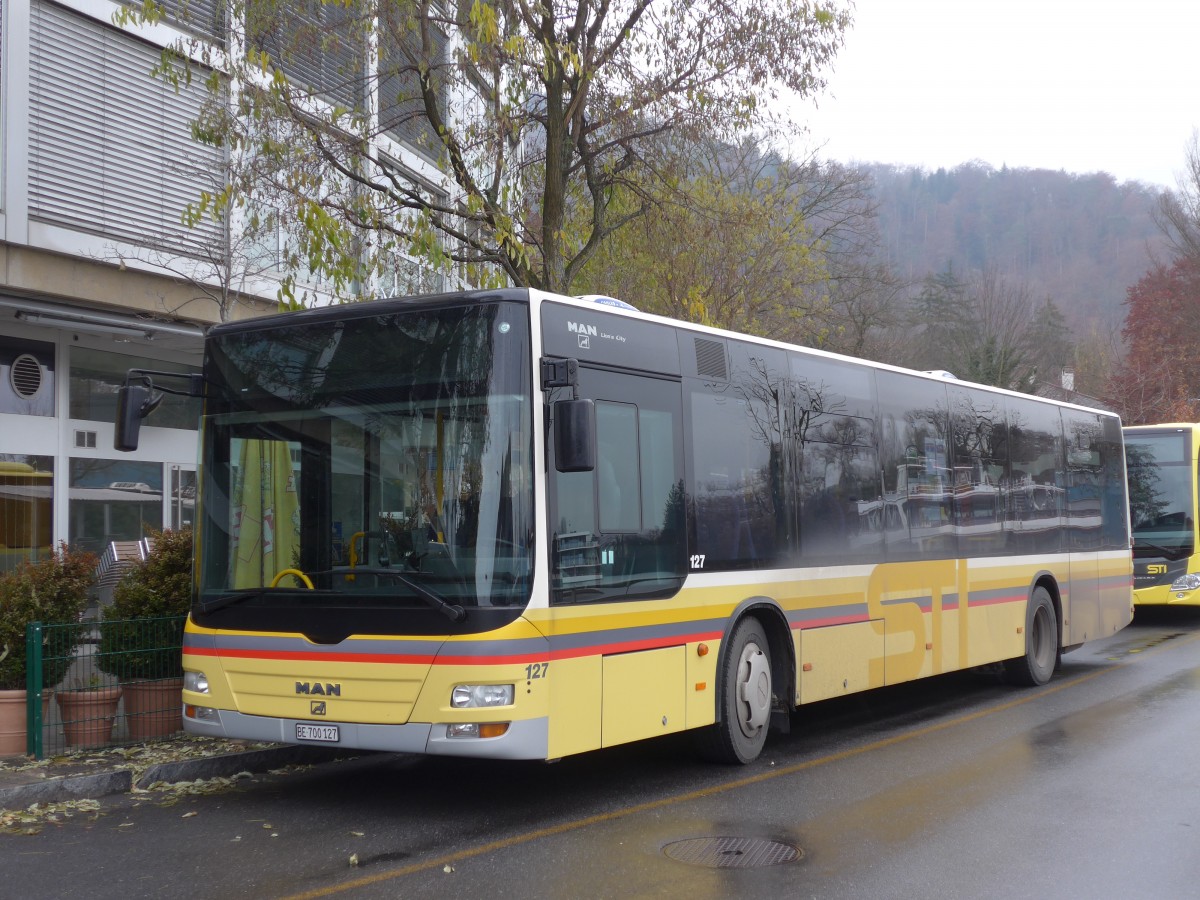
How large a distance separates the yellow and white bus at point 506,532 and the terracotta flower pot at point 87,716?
1699 mm

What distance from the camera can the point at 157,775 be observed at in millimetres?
8680

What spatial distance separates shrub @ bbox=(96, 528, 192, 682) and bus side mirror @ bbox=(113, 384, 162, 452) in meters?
2.01

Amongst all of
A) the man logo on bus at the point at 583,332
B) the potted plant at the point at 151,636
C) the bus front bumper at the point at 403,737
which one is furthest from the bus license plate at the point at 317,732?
the man logo on bus at the point at 583,332

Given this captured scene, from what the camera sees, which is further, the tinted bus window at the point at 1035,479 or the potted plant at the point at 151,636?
the tinted bus window at the point at 1035,479

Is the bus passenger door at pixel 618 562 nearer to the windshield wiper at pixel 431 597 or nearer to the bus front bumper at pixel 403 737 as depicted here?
the bus front bumper at pixel 403 737

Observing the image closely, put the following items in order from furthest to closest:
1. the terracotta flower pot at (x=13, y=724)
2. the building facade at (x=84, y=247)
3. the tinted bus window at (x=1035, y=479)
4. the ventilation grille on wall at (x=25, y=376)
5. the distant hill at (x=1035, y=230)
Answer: the distant hill at (x=1035, y=230) < the ventilation grille on wall at (x=25, y=376) < the building facade at (x=84, y=247) < the tinted bus window at (x=1035, y=479) < the terracotta flower pot at (x=13, y=724)

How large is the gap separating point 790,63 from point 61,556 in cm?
896

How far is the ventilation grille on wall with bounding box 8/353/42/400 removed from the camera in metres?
16.3

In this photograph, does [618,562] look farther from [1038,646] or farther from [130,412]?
[1038,646]

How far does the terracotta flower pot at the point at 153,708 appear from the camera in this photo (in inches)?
383

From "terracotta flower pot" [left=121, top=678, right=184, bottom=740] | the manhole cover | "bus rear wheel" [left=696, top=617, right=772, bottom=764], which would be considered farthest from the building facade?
the manhole cover

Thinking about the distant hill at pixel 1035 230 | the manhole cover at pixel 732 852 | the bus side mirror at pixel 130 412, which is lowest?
the manhole cover at pixel 732 852

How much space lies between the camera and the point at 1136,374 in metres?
48.3

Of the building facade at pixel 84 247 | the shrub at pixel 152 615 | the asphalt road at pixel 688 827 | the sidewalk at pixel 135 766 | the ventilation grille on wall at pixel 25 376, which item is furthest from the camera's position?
the ventilation grille on wall at pixel 25 376
